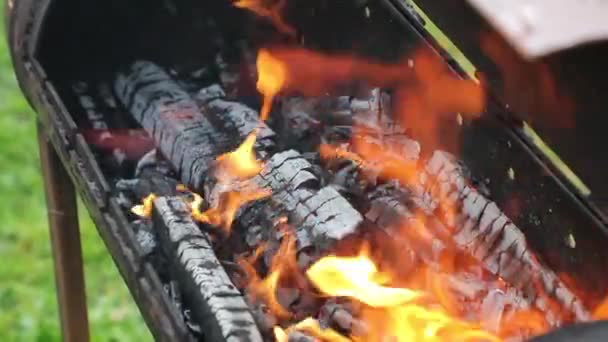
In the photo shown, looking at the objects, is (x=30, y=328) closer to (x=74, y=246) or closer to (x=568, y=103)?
(x=74, y=246)

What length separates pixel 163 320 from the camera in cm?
111

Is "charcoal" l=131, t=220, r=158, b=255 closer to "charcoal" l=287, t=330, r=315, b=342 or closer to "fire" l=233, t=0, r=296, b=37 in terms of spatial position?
"charcoal" l=287, t=330, r=315, b=342

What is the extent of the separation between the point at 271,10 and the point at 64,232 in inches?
18.5

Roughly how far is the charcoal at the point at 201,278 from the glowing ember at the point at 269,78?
302 mm

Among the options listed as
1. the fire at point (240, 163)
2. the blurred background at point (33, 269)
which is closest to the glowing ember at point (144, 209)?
the fire at point (240, 163)

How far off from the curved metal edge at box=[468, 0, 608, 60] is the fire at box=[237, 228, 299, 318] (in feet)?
2.19

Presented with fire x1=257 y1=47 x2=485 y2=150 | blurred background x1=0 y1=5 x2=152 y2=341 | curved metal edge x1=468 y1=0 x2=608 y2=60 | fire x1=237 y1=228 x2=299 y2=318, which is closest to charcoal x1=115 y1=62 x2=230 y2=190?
fire x1=257 y1=47 x2=485 y2=150

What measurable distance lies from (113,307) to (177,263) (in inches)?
39.5

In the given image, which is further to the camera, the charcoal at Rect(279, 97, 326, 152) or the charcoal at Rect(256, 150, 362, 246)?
the charcoal at Rect(279, 97, 326, 152)

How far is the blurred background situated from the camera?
214 centimetres

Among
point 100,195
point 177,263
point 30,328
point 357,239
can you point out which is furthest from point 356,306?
point 30,328

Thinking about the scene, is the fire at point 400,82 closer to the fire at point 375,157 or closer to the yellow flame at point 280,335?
the fire at point 375,157

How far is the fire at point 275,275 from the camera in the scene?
1271 millimetres

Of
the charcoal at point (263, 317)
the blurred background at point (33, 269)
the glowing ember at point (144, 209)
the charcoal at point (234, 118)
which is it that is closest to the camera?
the charcoal at point (263, 317)
